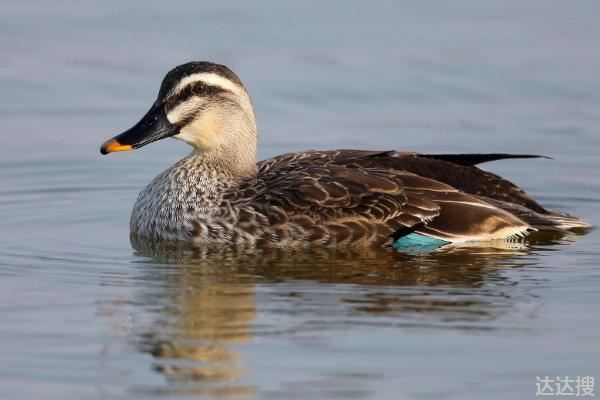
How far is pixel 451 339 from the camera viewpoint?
11156 mm

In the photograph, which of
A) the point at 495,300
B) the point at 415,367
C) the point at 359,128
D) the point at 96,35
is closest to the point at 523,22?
the point at 359,128

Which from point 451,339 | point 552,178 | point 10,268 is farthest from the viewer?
point 552,178

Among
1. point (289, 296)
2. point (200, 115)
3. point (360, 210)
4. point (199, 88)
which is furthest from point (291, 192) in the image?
point (289, 296)

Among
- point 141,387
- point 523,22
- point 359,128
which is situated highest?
point 523,22

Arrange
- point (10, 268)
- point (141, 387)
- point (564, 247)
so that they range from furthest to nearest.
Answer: point (564, 247) < point (10, 268) < point (141, 387)

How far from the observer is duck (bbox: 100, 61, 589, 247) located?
1396 cm

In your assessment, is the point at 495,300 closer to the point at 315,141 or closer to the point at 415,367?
the point at 415,367

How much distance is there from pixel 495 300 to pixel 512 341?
4.09ft

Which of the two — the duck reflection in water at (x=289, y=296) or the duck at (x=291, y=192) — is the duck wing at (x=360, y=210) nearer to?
the duck at (x=291, y=192)

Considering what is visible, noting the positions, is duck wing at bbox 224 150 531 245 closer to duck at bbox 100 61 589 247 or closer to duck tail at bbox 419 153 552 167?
duck at bbox 100 61 589 247

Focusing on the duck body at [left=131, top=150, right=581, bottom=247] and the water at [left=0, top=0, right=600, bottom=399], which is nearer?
the water at [left=0, top=0, right=600, bottom=399]

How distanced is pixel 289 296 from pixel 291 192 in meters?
1.80

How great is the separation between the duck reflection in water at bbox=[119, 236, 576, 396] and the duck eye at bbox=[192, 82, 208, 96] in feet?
4.68

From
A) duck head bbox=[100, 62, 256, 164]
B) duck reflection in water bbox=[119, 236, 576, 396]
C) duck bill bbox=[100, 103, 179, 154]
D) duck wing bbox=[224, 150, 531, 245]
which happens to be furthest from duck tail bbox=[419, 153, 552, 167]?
duck bill bbox=[100, 103, 179, 154]
